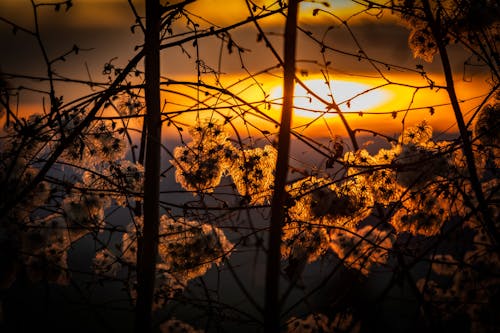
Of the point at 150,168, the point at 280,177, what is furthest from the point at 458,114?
the point at 150,168

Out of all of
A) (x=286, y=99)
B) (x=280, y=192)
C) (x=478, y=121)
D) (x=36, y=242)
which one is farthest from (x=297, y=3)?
(x=36, y=242)

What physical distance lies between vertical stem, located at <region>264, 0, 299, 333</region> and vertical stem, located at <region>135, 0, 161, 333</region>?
1440mm

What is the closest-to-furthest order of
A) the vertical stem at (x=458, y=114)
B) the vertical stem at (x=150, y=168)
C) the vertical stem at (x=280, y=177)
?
the vertical stem at (x=280, y=177)
the vertical stem at (x=458, y=114)
the vertical stem at (x=150, y=168)

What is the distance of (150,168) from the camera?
300 centimetres

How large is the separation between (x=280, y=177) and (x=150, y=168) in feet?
5.02

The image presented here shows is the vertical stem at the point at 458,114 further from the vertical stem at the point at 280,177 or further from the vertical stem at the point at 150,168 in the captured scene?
the vertical stem at the point at 150,168

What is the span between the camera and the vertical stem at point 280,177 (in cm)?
170

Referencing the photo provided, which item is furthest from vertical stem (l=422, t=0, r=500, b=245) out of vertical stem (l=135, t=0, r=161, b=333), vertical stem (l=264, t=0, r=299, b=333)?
vertical stem (l=135, t=0, r=161, b=333)

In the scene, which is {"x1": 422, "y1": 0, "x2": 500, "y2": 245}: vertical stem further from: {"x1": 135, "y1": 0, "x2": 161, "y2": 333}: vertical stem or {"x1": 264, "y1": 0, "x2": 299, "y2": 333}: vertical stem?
{"x1": 135, "y1": 0, "x2": 161, "y2": 333}: vertical stem

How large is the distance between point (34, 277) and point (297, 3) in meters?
3.14

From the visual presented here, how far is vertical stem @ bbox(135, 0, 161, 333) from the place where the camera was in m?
2.97

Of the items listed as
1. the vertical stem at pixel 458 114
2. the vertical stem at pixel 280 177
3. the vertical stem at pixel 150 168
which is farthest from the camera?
the vertical stem at pixel 150 168

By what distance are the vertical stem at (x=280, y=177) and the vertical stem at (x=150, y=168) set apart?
4.72 feet

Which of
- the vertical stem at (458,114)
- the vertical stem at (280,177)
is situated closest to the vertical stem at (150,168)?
the vertical stem at (280,177)
